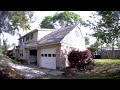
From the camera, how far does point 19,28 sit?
205 inches

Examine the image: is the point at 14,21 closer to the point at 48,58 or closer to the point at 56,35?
the point at 56,35

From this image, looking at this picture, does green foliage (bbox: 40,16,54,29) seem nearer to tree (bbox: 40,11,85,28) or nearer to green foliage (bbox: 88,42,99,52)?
tree (bbox: 40,11,85,28)

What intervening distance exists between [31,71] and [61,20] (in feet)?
4.98

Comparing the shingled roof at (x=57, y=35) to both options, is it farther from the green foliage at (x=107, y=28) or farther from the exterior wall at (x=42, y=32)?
the green foliage at (x=107, y=28)

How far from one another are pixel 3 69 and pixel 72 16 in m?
2.20

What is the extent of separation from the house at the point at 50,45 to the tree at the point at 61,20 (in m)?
0.12

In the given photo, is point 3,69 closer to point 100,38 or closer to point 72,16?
point 72,16

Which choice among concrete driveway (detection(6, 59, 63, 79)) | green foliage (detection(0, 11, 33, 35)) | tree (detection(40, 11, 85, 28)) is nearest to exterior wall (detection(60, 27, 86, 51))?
tree (detection(40, 11, 85, 28))

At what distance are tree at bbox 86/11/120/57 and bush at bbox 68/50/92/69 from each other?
0.59 meters

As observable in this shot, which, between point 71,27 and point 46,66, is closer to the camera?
point 71,27

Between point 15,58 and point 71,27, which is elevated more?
point 71,27

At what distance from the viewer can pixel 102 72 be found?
4.70 meters

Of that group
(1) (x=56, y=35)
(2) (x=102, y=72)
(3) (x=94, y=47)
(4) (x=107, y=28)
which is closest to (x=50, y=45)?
(1) (x=56, y=35)
